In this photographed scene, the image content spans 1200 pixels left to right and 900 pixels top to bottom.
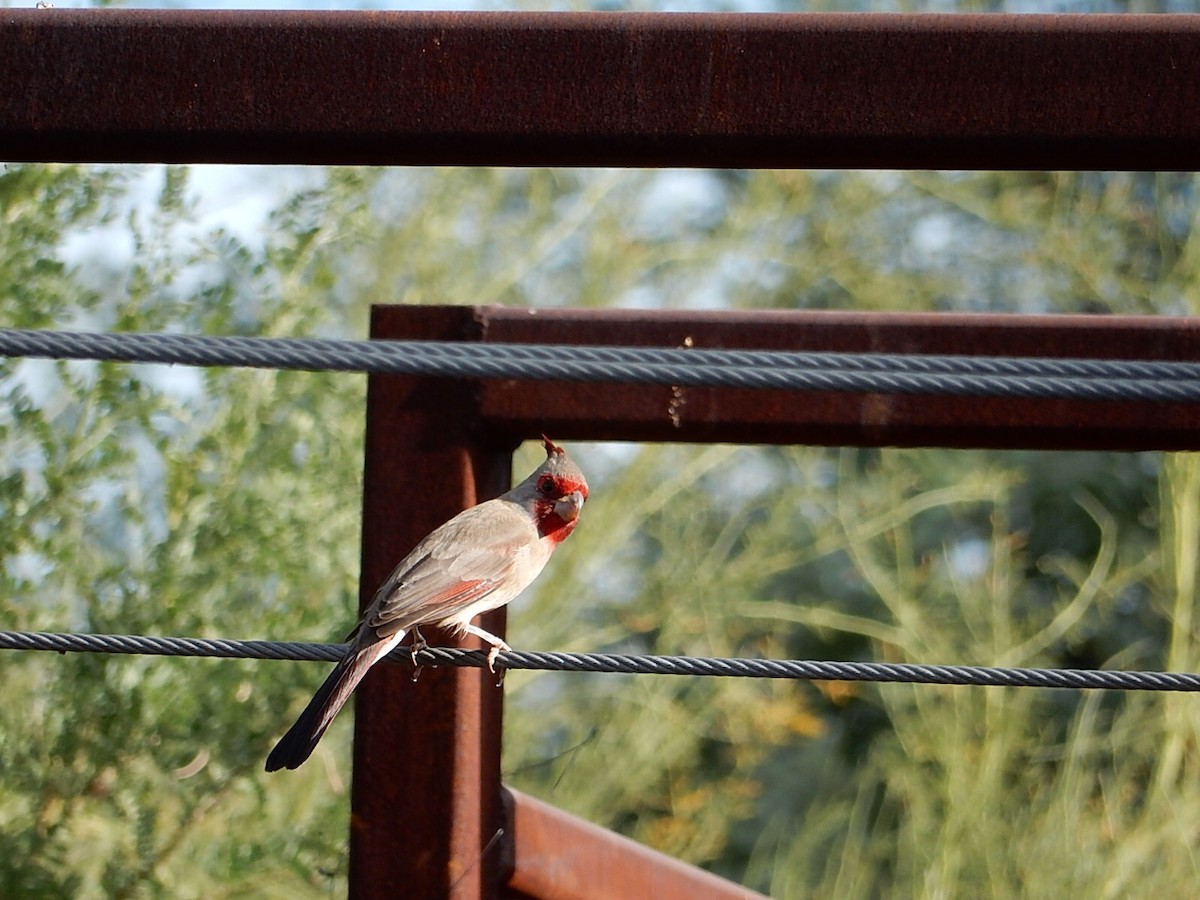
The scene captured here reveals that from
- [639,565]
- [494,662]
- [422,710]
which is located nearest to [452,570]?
[422,710]

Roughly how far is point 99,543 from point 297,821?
1.25 m

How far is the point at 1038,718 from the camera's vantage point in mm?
6973

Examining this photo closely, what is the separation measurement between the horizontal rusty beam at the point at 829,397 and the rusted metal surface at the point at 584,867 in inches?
33.6

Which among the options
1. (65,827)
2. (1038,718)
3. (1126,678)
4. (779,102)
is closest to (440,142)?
(779,102)

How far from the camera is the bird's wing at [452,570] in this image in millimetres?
3504

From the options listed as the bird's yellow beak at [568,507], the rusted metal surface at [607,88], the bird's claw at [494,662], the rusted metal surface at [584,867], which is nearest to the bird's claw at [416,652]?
the bird's claw at [494,662]

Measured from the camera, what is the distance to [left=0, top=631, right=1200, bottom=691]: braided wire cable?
2.42 meters

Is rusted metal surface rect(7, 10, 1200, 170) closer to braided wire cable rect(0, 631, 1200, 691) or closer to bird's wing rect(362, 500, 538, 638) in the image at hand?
braided wire cable rect(0, 631, 1200, 691)

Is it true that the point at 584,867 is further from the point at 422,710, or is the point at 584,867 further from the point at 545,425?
the point at 545,425

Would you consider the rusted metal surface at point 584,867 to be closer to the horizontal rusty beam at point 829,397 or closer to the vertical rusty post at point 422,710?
the vertical rusty post at point 422,710

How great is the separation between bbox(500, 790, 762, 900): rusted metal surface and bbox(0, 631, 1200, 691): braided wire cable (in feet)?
2.50

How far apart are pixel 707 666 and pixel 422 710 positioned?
2.86 ft

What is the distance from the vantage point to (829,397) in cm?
321

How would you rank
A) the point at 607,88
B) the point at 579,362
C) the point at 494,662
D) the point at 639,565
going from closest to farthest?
the point at 579,362, the point at 607,88, the point at 494,662, the point at 639,565
